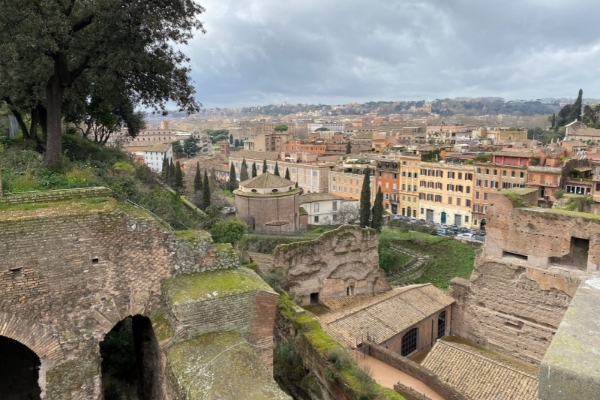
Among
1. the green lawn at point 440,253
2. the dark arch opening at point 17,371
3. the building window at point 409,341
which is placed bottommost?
the green lawn at point 440,253

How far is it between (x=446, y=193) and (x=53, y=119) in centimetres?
4443

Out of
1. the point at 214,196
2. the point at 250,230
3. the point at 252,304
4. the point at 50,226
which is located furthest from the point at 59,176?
the point at 214,196

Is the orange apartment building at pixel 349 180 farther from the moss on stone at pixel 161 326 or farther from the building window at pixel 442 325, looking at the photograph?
the moss on stone at pixel 161 326

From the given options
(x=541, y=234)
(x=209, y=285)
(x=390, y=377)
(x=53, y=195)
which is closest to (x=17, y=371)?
(x=53, y=195)

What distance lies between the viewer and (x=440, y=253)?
130 feet

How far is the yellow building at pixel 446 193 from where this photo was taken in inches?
1939

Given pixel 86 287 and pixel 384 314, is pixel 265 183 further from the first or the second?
pixel 86 287

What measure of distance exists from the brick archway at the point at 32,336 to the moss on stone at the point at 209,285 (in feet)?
6.24

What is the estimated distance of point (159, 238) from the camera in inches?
325

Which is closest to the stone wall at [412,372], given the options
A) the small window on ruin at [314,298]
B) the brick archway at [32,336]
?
the small window on ruin at [314,298]

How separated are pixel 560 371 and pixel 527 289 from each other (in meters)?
16.6

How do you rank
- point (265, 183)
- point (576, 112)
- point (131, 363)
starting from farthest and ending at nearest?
point (576, 112) < point (265, 183) < point (131, 363)

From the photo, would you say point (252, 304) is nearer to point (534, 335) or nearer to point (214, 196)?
point (534, 335)

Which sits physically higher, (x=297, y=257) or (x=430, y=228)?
(x=297, y=257)
